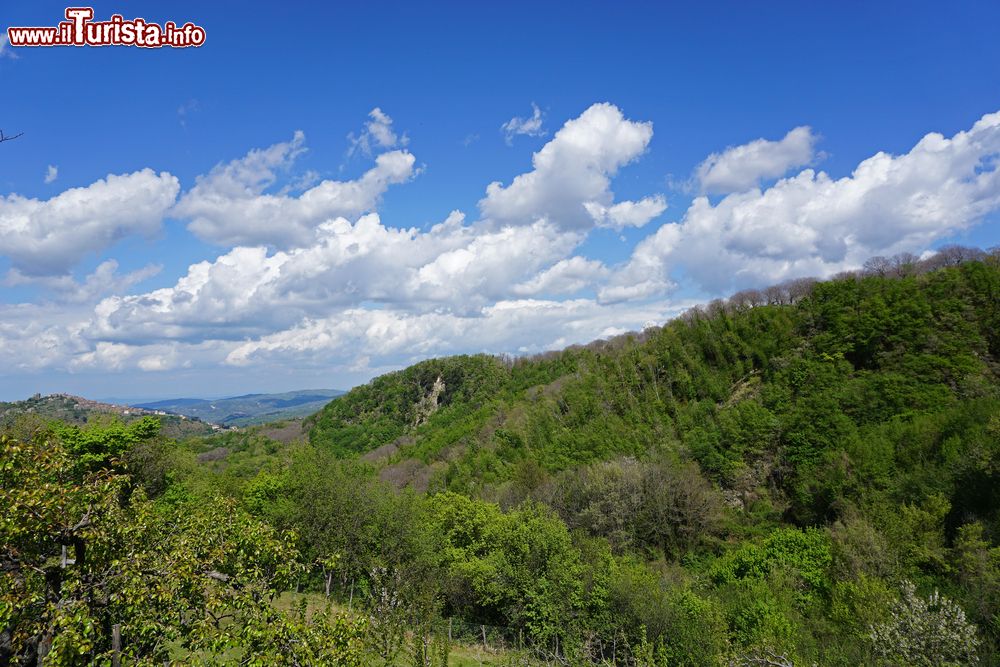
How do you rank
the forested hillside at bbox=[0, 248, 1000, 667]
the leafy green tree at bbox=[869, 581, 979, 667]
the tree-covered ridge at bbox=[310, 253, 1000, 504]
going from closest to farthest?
the forested hillside at bbox=[0, 248, 1000, 667] → the leafy green tree at bbox=[869, 581, 979, 667] → the tree-covered ridge at bbox=[310, 253, 1000, 504]

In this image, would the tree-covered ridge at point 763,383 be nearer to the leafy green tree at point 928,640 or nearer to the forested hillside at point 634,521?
the forested hillside at point 634,521

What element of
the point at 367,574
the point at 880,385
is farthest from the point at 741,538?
the point at 367,574

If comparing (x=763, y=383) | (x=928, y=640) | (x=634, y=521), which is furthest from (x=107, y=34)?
(x=763, y=383)

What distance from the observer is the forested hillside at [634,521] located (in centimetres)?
791

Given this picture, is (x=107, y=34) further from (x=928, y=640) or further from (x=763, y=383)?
(x=763, y=383)

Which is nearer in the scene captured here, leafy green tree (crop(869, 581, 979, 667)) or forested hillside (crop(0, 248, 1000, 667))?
forested hillside (crop(0, 248, 1000, 667))

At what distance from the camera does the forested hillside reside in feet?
26.0

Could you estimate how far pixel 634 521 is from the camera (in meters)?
49.8

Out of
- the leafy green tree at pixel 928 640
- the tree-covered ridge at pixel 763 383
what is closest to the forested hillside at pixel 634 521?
the leafy green tree at pixel 928 640

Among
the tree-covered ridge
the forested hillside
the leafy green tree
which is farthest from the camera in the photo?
the tree-covered ridge

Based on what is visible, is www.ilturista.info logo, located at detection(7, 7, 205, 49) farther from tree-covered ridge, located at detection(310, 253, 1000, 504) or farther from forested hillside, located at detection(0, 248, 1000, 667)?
tree-covered ridge, located at detection(310, 253, 1000, 504)

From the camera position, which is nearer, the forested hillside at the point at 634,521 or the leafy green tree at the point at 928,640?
the forested hillside at the point at 634,521

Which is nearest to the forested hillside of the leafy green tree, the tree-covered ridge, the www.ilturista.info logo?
the leafy green tree

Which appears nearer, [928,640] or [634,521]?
[928,640]
